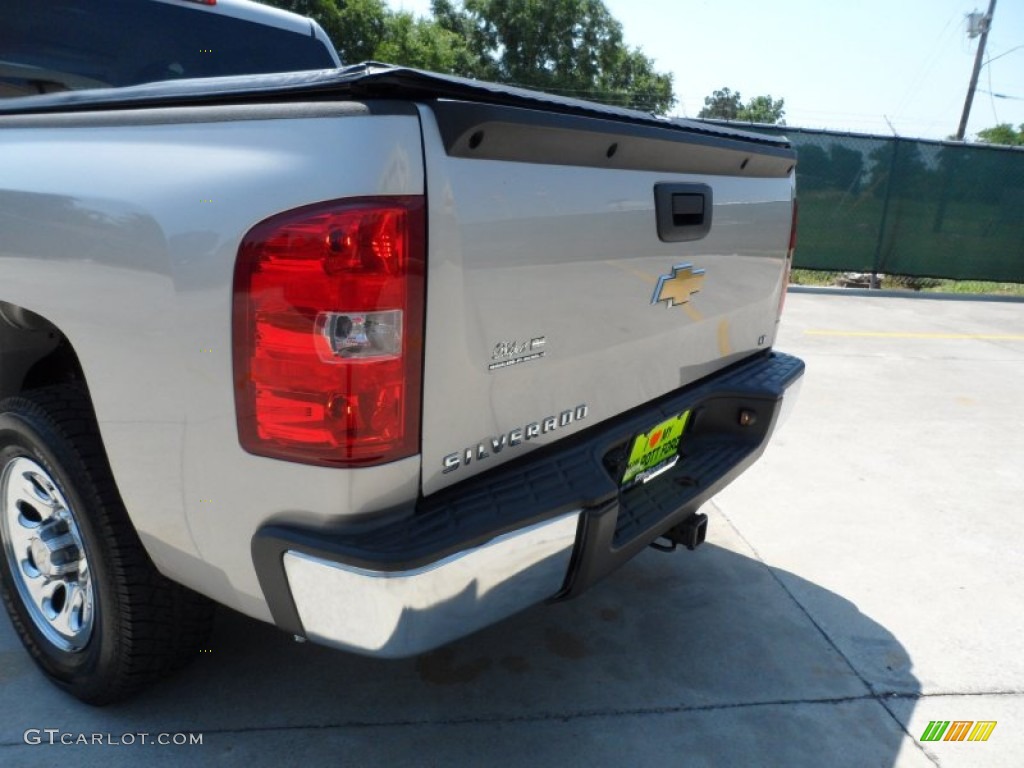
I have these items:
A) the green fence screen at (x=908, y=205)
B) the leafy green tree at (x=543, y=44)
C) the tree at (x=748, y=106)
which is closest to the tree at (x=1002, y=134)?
the tree at (x=748, y=106)

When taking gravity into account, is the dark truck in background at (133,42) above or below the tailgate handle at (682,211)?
above

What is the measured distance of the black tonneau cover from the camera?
58.2 inches

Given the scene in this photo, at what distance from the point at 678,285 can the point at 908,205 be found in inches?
411

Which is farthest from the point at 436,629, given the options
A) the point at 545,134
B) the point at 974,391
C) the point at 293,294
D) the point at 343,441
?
the point at 974,391

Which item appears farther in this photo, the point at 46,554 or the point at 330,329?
the point at 46,554

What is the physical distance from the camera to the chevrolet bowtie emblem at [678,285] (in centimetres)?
220

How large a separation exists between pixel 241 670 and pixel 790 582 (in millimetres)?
2063

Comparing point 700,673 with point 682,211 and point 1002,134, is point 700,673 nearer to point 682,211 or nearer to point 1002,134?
point 682,211

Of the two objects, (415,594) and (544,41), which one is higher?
(544,41)

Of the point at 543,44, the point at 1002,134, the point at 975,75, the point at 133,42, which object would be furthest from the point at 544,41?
the point at 1002,134

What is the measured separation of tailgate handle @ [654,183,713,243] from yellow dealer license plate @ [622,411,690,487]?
0.55 meters

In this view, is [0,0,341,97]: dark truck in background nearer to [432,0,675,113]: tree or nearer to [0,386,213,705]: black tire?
[0,386,213,705]: black tire

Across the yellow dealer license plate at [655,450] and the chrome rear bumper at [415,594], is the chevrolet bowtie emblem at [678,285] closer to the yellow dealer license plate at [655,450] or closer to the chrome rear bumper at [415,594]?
the yellow dealer license plate at [655,450]

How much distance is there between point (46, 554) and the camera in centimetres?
226
